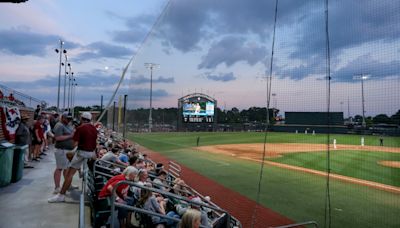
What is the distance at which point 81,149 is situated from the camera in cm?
504

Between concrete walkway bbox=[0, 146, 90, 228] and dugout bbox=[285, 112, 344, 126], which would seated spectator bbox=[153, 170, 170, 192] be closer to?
concrete walkway bbox=[0, 146, 90, 228]

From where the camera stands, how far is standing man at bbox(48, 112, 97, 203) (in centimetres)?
496

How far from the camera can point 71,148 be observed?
5.59 m

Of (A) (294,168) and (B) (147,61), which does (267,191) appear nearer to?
(A) (294,168)

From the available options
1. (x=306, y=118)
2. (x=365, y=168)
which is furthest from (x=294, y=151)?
(x=306, y=118)

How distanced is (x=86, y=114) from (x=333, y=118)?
494cm

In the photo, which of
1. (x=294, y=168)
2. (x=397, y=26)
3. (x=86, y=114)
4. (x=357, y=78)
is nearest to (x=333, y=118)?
(x=357, y=78)

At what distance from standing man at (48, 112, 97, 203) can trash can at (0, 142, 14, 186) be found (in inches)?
59.2

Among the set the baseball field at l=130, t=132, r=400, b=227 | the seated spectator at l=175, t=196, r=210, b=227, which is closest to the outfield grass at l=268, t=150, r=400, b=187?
the baseball field at l=130, t=132, r=400, b=227

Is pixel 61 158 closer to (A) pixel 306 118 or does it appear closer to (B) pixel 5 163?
(B) pixel 5 163

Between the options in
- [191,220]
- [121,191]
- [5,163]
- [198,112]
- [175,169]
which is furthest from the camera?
[198,112]

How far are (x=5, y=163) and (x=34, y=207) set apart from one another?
5.48 feet

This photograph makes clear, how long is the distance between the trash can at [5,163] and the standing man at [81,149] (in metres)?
1.50

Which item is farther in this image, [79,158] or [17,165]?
[17,165]
